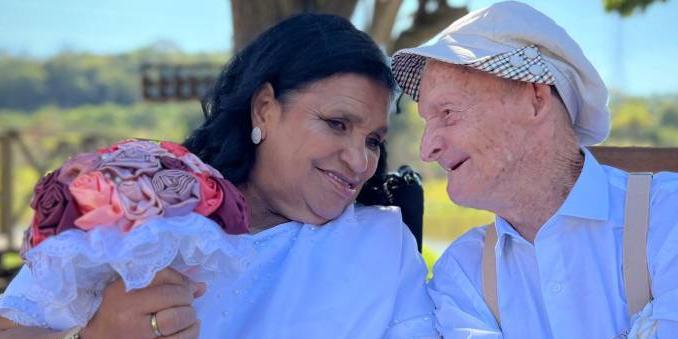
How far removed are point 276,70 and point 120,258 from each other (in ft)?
3.60

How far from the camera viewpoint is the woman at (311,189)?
2.43 m

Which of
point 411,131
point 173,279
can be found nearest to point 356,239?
point 173,279

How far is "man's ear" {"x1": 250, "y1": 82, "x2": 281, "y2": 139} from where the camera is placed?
2689 millimetres

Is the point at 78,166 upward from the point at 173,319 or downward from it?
upward

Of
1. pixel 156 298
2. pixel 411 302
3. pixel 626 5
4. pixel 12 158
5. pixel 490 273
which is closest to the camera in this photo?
pixel 156 298

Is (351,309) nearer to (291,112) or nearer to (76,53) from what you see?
(291,112)

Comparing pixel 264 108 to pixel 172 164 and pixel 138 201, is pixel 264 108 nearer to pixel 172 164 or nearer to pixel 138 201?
pixel 172 164

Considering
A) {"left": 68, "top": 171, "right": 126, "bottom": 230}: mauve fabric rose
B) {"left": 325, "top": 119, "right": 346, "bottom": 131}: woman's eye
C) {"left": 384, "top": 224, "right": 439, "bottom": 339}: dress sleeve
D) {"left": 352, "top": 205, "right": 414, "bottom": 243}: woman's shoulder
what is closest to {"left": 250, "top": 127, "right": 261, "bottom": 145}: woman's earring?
{"left": 325, "top": 119, "right": 346, "bottom": 131}: woman's eye

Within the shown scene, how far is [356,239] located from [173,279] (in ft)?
2.79

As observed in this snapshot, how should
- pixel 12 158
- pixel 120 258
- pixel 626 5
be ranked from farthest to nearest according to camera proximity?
pixel 12 158, pixel 626 5, pixel 120 258

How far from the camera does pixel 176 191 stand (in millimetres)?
1802

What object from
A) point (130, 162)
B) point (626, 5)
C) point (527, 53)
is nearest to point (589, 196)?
point (527, 53)

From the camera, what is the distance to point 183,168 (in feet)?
6.17

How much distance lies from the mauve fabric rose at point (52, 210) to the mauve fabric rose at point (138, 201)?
0.11 m
